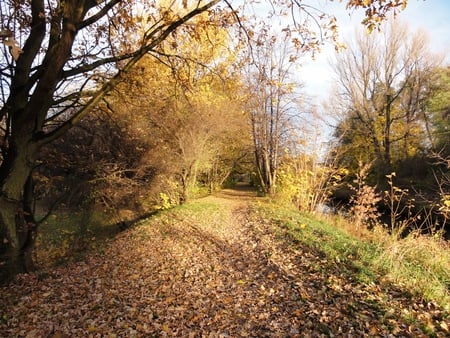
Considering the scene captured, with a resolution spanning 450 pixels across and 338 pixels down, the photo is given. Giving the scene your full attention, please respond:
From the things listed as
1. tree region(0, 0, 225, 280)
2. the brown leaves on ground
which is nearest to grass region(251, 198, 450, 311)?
the brown leaves on ground

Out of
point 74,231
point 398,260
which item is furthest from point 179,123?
point 398,260

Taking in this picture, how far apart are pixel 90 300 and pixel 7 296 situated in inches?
51.4

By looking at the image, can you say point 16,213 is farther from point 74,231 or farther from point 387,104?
point 387,104

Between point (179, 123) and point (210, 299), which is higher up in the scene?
point (179, 123)

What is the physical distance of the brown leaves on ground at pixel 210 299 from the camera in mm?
3613

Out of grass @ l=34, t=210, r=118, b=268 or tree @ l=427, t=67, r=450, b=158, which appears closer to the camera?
grass @ l=34, t=210, r=118, b=268

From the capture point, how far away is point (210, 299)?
451 centimetres

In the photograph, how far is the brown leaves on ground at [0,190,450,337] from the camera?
3613 mm

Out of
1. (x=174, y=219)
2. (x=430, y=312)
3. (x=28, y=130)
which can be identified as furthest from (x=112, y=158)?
(x=430, y=312)

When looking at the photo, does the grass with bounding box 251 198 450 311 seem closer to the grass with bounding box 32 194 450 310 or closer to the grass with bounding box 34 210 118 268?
the grass with bounding box 32 194 450 310

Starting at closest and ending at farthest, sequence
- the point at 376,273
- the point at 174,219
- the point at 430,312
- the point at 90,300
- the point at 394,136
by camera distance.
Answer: the point at 430,312 < the point at 90,300 < the point at 376,273 < the point at 174,219 < the point at 394,136

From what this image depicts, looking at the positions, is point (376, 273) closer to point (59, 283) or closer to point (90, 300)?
point (90, 300)

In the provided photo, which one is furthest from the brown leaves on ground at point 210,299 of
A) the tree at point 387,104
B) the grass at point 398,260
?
the tree at point 387,104

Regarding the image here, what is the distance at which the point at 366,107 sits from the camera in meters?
24.0
